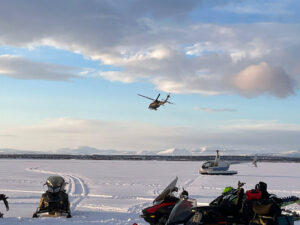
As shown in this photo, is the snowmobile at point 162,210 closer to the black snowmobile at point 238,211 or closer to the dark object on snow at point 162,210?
the dark object on snow at point 162,210

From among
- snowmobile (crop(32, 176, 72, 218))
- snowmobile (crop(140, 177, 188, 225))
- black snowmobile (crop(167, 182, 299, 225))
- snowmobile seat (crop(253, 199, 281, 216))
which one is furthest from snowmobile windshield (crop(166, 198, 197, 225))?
snowmobile (crop(32, 176, 72, 218))

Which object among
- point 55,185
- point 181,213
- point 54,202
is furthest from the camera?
point 55,185

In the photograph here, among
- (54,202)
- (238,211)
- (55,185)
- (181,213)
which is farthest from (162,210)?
(55,185)

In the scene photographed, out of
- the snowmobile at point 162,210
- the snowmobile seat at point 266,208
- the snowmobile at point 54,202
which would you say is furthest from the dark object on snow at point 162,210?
the snowmobile at point 54,202

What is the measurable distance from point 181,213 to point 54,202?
221 inches

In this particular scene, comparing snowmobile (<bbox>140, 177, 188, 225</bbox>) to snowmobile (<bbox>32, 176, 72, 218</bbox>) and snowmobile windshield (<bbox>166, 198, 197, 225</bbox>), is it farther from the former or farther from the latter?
snowmobile (<bbox>32, 176, 72, 218</bbox>)

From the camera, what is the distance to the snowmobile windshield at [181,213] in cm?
721

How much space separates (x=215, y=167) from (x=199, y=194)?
17.7 m

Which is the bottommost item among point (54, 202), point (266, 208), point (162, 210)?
point (54, 202)

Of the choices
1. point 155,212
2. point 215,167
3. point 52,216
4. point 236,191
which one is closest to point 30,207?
point 52,216

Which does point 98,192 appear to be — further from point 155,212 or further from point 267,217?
point 267,217

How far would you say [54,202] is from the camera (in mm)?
11703

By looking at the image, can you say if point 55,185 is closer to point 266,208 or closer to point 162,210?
point 162,210

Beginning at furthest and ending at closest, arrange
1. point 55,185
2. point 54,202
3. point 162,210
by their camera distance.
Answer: point 55,185 → point 54,202 → point 162,210
